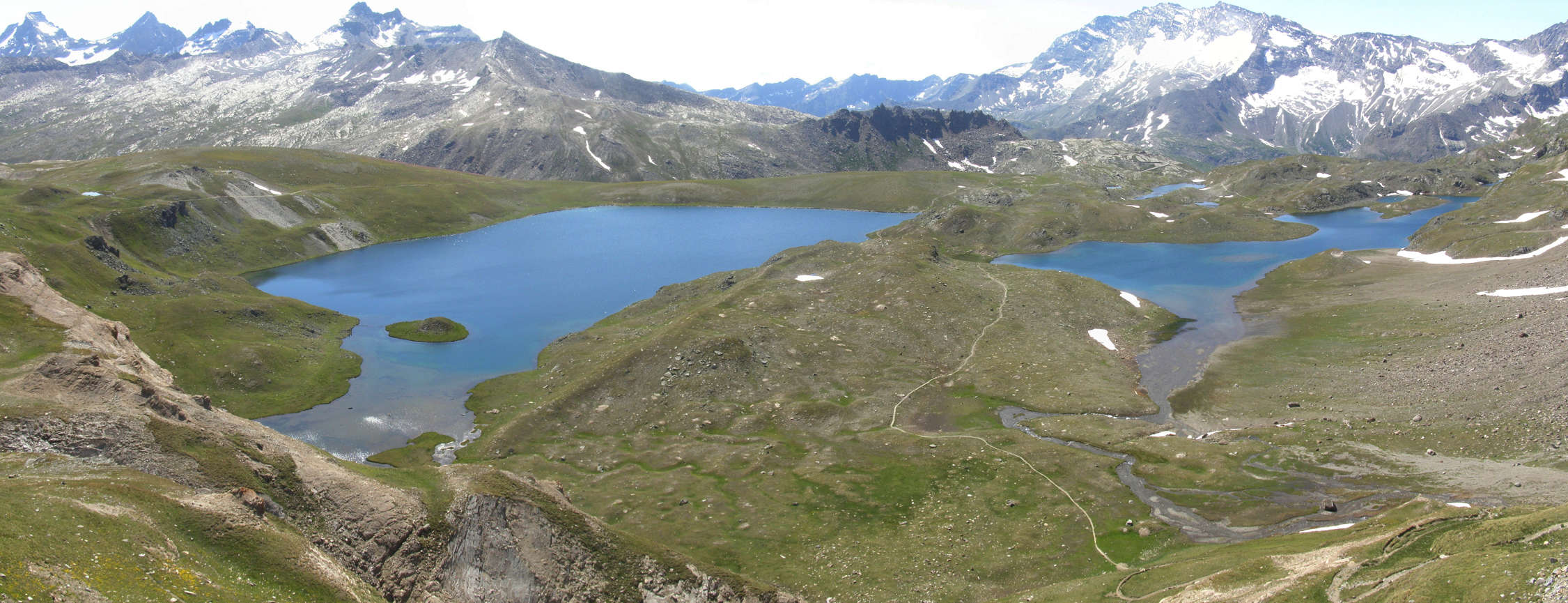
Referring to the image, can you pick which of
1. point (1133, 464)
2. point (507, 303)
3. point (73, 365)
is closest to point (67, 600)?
point (73, 365)

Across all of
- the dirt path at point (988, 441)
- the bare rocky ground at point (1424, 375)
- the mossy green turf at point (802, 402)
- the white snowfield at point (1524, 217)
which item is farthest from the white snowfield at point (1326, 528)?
the white snowfield at point (1524, 217)

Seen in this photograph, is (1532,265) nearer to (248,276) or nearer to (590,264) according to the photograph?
(590,264)

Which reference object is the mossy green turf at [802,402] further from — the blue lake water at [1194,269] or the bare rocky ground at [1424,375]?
the bare rocky ground at [1424,375]

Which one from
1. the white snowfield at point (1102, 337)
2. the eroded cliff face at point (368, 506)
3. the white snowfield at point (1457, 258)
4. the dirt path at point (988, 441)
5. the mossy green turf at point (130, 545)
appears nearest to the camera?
the mossy green turf at point (130, 545)

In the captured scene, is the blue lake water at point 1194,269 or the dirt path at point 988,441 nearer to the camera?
the dirt path at point 988,441

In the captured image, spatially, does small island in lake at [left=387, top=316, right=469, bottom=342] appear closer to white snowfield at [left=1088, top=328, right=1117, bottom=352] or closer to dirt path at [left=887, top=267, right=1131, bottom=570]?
dirt path at [left=887, top=267, right=1131, bottom=570]
